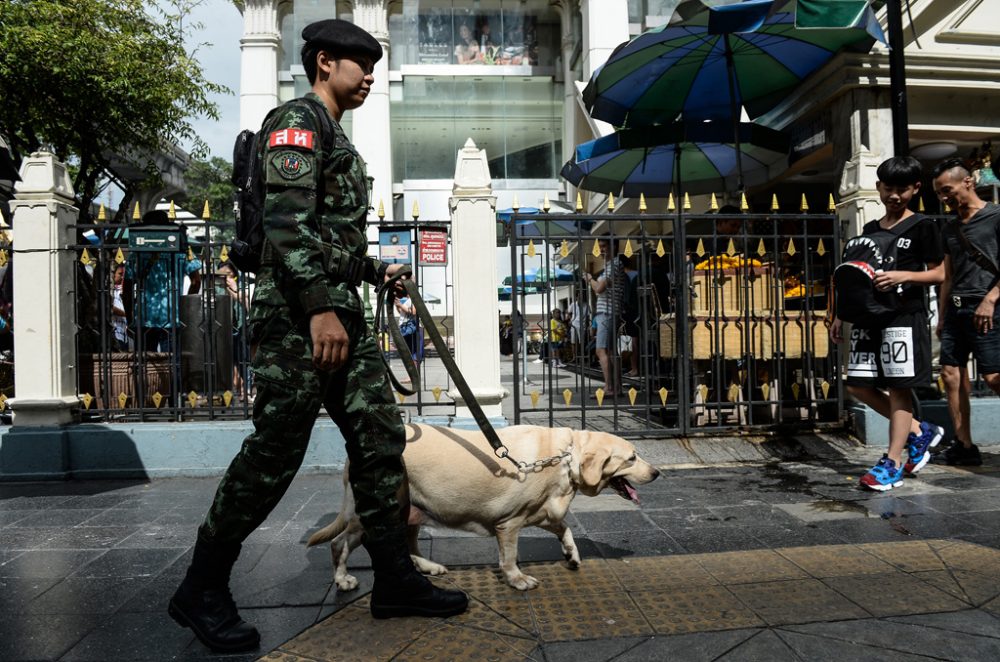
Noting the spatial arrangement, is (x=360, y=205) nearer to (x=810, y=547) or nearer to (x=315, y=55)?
(x=315, y=55)

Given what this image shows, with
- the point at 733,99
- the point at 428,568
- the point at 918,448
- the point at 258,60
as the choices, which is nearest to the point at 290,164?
the point at 428,568

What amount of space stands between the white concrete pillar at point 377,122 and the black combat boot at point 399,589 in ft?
76.0

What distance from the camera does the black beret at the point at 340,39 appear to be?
2686 mm

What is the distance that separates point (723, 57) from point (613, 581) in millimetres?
6856

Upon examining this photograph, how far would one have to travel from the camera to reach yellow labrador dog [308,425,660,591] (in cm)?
296

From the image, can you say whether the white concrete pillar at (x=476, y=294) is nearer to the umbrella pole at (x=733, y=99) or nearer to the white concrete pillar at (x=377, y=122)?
the umbrella pole at (x=733, y=99)

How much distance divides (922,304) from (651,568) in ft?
9.64

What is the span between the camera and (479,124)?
28.6 metres

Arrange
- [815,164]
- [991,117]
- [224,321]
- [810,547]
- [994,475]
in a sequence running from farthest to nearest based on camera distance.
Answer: [815,164] < [991,117] < [224,321] < [994,475] < [810,547]

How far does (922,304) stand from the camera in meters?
4.80

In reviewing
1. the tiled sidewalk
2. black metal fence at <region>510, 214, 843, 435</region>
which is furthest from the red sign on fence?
the tiled sidewalk

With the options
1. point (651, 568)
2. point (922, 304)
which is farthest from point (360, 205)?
point (922, 304)

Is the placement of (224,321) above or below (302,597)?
above

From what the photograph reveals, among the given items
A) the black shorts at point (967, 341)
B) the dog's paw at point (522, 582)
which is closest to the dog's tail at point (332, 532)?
the dog's paw at point (522, 582)
